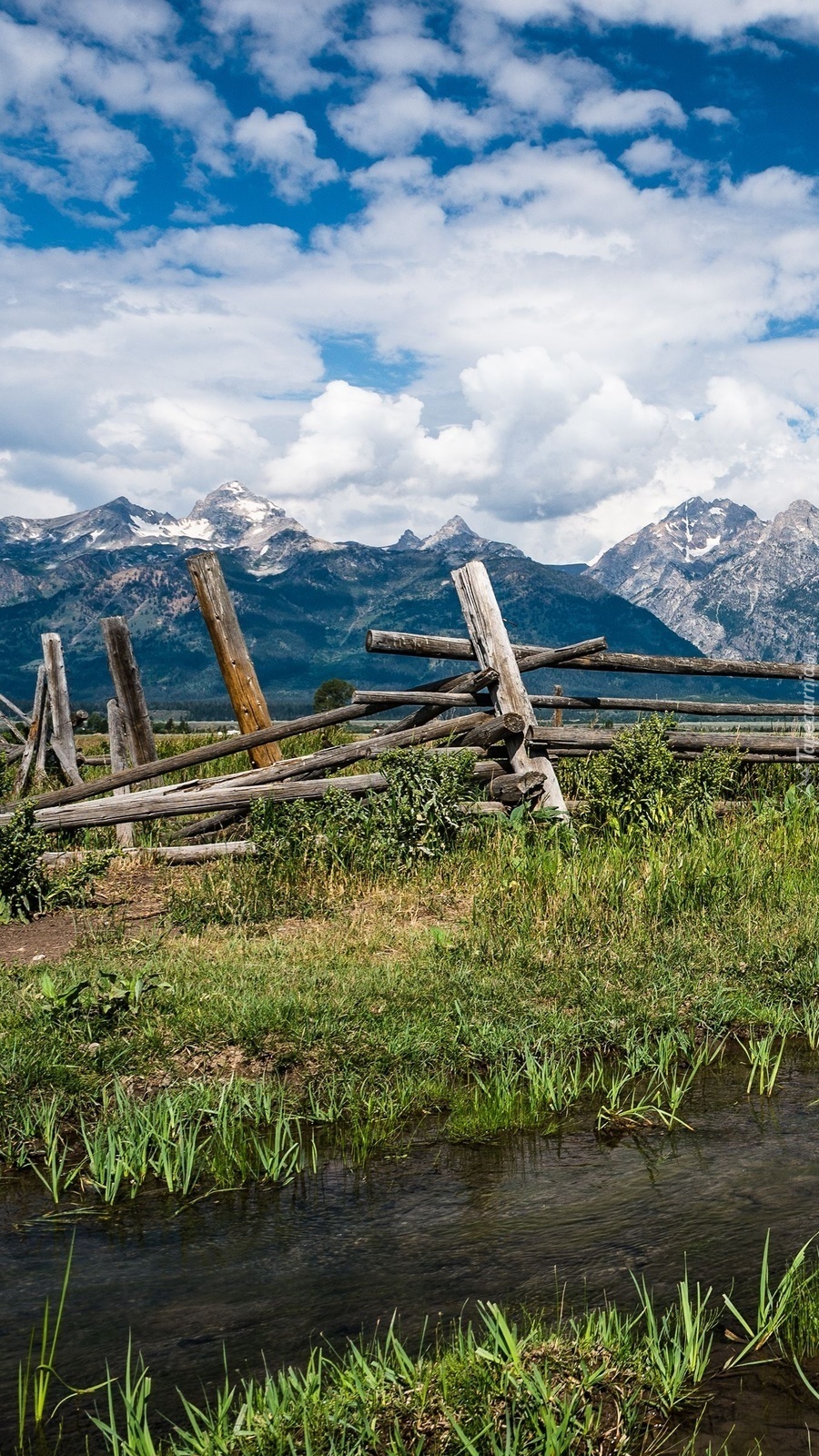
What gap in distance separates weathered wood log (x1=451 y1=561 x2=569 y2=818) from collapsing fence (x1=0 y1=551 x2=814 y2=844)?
1cm

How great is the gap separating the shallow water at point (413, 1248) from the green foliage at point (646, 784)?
5579 mm

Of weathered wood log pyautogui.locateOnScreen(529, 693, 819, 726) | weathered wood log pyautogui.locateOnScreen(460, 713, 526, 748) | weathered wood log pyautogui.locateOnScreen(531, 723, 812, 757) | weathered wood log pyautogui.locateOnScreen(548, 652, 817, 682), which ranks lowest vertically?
weathered wood log pyautogui.locateOnScreen(531, 723, 812, 757)

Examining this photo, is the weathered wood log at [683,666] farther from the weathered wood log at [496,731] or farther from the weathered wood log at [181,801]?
the weathered wood log at [181,801]

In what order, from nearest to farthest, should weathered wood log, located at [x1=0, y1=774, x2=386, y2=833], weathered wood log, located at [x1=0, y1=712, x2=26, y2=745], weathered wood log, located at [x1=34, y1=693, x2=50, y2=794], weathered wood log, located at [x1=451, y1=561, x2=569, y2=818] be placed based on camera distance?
weathered wood log, located at [x1=0, y1=774, x2=386, y2=833], weathered wood log, located at [x1=451, y1=561, x2=569, y2=818], weathered wood log, located at [x1=34, y1=693, x2=50, y2=794], weathered wood log, located at [x1=0, y1=712, x2=26, y2=745]

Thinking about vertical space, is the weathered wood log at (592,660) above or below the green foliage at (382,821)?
above

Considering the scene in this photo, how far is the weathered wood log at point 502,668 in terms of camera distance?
10.0m

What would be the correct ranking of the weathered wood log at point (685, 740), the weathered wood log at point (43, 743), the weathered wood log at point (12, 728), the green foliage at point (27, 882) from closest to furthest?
the green foliage at point (27, 882), the weathered wood log at point (685, 740), the weathered wood log at point (43, 743), the weathered wood log at point (12, 728)

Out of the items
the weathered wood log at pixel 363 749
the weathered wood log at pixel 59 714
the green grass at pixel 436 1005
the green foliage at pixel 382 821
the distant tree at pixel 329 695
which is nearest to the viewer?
the green grass at pixel 436 1005

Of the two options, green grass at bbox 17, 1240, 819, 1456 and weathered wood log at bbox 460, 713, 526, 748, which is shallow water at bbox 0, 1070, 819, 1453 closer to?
green grass at bbox 17, 1240, 819, 1456

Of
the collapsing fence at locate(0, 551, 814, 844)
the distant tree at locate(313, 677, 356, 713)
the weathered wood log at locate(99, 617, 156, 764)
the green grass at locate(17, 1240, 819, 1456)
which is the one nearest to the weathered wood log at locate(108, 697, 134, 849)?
the weathered wood log at locate(99, 617, 156, 764)

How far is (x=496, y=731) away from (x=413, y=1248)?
689 cm

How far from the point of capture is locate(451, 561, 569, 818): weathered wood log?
10000 mm

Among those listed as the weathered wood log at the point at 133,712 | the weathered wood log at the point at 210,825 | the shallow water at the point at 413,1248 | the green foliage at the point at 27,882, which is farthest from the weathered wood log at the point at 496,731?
the shallow water at the point at 413,1248

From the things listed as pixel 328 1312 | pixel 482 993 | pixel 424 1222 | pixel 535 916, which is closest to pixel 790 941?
pixel 535 916
